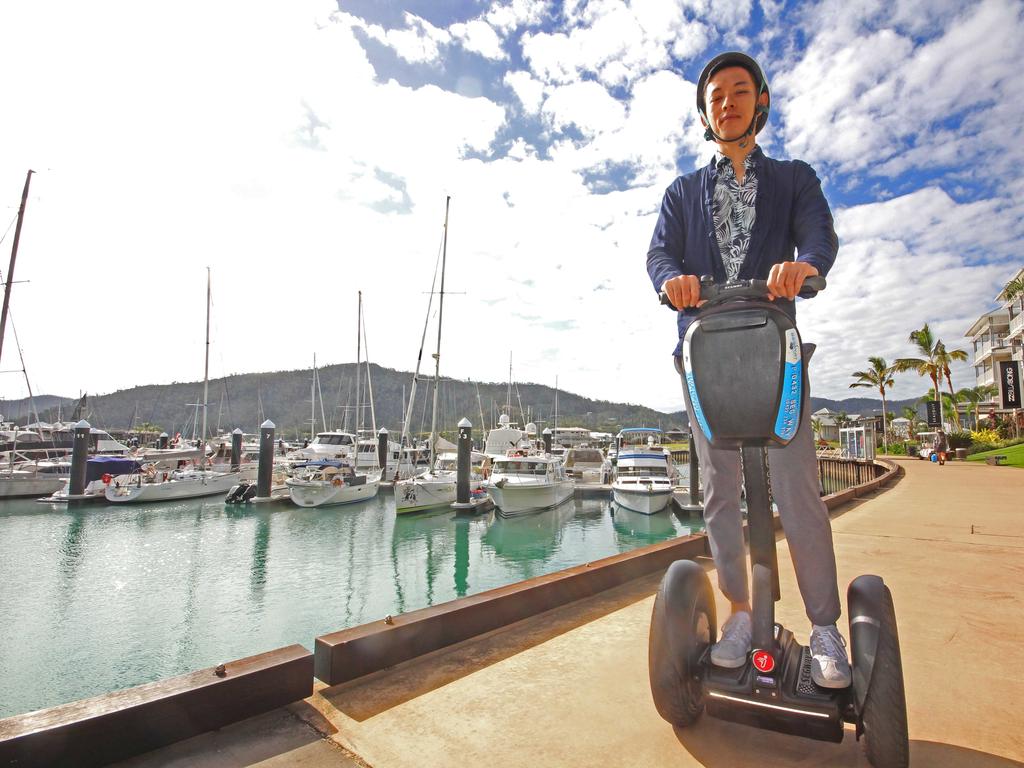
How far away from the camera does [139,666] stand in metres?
7.02

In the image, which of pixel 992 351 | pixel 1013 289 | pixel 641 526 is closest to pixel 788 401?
pixel 641 526

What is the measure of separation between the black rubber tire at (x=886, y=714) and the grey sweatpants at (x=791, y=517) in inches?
8.2

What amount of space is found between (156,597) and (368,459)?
23.2 metres

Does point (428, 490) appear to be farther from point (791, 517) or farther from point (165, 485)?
point (791, 517)

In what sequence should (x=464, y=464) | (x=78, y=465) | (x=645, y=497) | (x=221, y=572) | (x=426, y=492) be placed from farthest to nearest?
(x=78, y=465) < (x=464, y=464) < (x=426, y=492) < (x=645, y=497) < (x=221, y=572)

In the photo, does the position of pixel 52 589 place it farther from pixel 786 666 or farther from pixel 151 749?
pixel 786 666

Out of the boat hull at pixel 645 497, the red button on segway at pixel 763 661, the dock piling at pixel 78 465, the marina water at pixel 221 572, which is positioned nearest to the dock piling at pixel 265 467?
the marina water at pixel 221 572

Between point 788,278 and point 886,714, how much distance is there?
124cm

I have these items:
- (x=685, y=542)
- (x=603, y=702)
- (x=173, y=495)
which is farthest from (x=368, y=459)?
(x=603, y=702)

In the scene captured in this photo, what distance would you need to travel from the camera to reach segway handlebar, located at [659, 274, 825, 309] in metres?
1.63

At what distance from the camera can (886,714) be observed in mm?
1428

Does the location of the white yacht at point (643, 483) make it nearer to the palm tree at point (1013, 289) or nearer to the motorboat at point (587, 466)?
the motorboat at point (587, 466)

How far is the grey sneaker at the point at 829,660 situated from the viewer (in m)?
1.53

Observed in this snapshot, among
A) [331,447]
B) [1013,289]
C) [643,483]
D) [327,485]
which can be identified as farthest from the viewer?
[1013,289]
